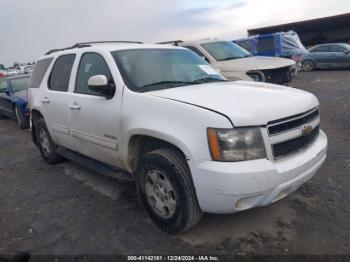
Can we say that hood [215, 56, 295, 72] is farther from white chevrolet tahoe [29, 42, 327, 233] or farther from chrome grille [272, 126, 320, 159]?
chrome grille [272, 126, 320, 159]

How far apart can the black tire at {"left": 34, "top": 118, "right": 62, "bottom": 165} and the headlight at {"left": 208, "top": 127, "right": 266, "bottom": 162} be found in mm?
3471

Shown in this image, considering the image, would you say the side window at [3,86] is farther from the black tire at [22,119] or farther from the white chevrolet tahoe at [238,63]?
the white chevrolet tahoe at [238,63]

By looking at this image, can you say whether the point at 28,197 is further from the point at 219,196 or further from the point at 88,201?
the point at 219,196

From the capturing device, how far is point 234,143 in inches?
103

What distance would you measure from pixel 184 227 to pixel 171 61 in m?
2.06

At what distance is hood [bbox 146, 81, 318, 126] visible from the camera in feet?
8.69

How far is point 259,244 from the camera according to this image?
2943 mm

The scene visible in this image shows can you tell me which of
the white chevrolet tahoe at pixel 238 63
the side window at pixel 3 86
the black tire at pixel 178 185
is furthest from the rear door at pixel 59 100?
the side window at pixel 3 86

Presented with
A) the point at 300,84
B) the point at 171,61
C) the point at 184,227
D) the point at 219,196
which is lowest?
the point at 300,84

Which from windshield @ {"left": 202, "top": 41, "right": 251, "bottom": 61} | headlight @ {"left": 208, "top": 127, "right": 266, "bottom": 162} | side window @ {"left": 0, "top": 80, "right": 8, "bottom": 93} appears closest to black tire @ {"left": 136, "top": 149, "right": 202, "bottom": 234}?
headlight @ {"left": 208, "top": 127, "right": 266, "bottom": 162}

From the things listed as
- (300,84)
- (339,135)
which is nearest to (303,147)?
(339,135)

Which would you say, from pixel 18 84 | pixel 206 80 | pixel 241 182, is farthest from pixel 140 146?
pixel 18 84

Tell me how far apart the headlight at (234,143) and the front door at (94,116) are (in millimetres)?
1224

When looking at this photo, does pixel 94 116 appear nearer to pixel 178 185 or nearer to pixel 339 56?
pixel 178 185
